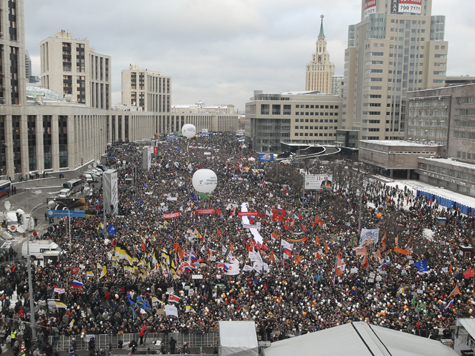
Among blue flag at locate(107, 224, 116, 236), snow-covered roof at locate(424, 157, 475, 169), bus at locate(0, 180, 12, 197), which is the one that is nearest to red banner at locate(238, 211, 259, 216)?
blue flag at locate(107, 224, 116, 236)

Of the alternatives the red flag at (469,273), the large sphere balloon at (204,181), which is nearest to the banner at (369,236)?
the red flag at (469,273)

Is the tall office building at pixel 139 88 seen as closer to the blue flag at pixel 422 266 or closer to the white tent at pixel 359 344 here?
the blue flag at pixel 422 266

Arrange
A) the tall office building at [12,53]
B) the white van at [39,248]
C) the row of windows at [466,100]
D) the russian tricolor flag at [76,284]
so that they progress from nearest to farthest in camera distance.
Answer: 1. the russian tricolor flag at [76,284]
2. the white van at [39,248]
3. the tall office building at [12,53]
4. the row of windows at [466,100]

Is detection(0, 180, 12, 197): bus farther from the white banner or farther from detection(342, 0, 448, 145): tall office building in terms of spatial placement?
detection(342, 0, 448, 145): tall office building

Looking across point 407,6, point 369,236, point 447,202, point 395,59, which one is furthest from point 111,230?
point 407,6

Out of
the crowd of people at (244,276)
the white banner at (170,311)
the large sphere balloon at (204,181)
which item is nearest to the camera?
the white banner at (170,311)

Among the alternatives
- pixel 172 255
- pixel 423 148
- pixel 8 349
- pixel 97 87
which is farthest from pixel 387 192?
pixel 97 87

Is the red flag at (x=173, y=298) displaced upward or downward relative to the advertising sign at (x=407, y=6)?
downward
